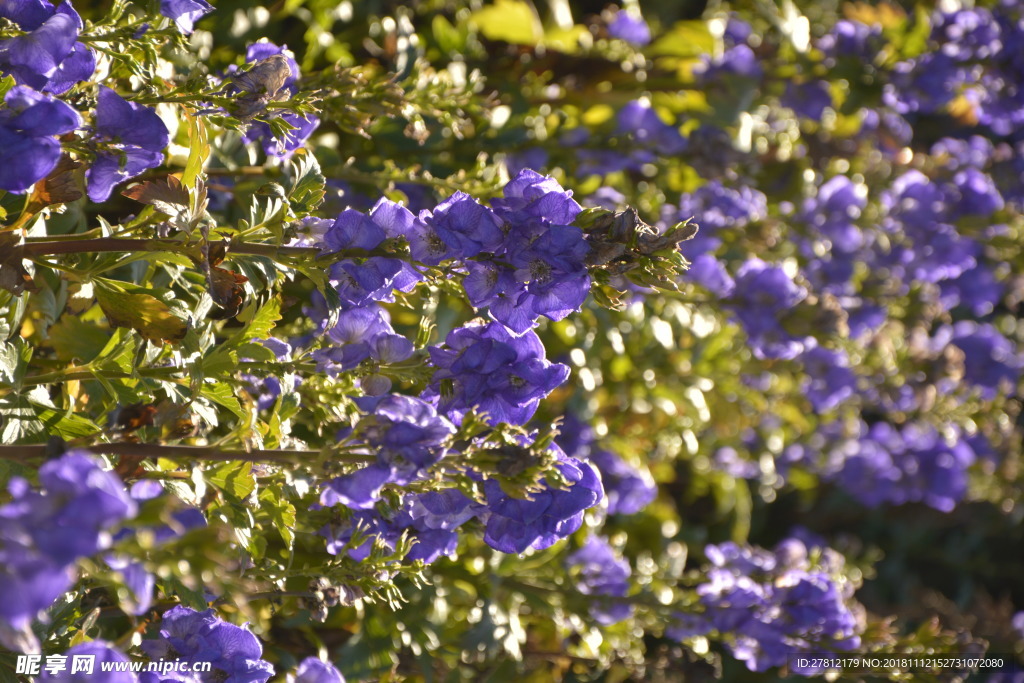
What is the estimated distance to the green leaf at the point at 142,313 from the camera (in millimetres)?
1184

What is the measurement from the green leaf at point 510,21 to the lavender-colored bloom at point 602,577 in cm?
148

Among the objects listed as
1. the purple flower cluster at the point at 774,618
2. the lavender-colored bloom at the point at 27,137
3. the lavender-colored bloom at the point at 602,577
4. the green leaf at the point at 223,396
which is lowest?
the lavender-colored bloom at the point at 602,577

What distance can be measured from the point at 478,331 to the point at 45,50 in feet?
2.07

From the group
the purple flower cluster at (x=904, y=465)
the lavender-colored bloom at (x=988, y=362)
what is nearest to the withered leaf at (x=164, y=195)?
the purple flower cluster at (x=904, y=465)

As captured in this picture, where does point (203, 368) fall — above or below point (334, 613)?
above

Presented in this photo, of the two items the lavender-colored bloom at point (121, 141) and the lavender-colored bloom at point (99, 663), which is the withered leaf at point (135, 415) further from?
the lavender-colored bloom at point (99, 663)

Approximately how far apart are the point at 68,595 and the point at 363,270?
57cm

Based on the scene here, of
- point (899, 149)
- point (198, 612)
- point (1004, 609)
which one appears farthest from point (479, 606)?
point (899, 149)

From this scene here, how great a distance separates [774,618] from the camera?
71.9 inches

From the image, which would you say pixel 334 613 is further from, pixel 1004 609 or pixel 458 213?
pixel 1004 609

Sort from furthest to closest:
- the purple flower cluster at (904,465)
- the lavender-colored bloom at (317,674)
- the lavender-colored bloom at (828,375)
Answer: the purple flower cluster at (904,465) < the lavender-colored bloom at (828,375) < the lavender-colored bloom at (317,674)

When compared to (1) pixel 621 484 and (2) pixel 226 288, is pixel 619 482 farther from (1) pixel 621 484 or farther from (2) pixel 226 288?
(2) pixel 226 288

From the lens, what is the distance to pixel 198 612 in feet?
3.73

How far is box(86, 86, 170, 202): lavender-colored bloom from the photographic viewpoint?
3.59 feet
